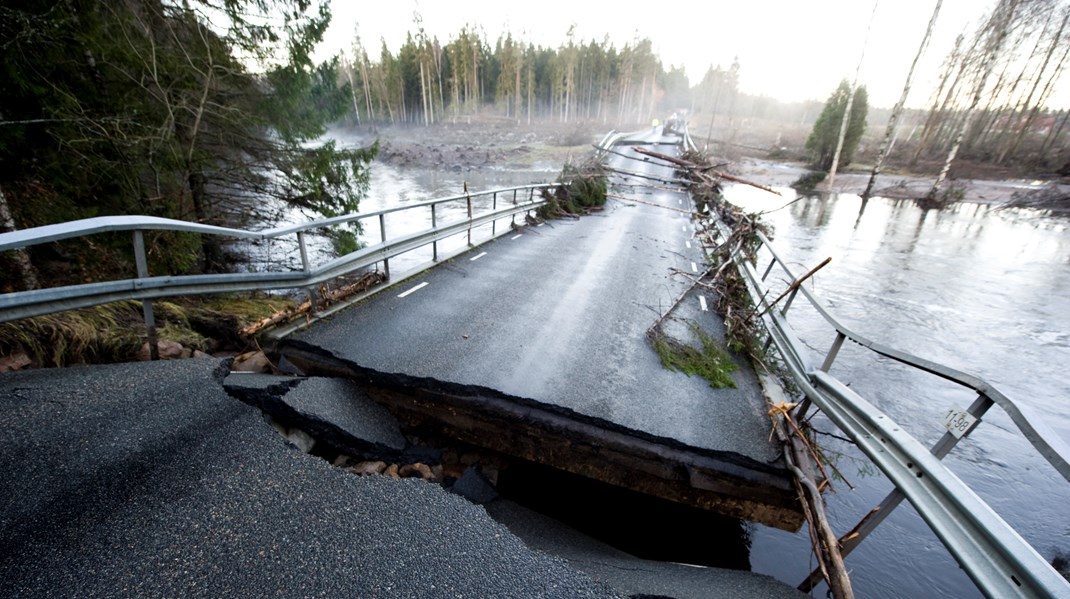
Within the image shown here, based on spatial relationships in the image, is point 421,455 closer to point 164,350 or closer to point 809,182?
point 164,350

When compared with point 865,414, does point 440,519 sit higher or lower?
lower

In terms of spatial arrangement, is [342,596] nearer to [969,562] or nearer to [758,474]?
[969,562]

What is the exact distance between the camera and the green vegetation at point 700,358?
4.85 m

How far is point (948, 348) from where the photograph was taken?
7.79m

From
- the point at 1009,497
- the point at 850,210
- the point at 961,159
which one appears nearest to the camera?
the point at 1009,497

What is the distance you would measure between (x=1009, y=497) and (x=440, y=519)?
667 centimetres

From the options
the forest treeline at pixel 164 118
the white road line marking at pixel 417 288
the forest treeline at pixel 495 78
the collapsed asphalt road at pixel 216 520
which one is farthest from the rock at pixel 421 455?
the forest treeline at pixel 495 78

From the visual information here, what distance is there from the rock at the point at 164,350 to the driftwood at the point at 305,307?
0.64 m

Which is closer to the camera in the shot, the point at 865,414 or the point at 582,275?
the point at 865,414

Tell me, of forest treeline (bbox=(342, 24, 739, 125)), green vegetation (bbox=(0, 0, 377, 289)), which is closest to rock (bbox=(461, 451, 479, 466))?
green vegetation (bbox=(0, 0, 377, 289))

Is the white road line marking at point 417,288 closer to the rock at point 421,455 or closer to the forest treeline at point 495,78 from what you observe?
the rock at point 421,455

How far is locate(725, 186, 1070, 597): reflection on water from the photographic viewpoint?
13.3 ft

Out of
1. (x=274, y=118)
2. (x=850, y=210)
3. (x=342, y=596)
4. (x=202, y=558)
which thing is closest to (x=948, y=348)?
(x=342, y=596)

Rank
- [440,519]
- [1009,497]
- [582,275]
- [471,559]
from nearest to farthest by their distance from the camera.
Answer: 1. [471,559]
2. [440,519]
3. [1009,497]
4. [582,275]
